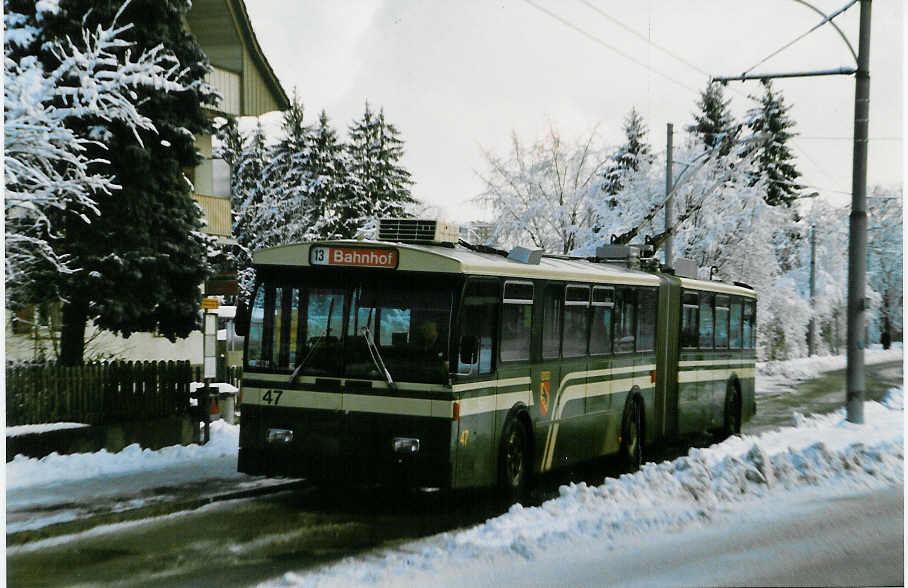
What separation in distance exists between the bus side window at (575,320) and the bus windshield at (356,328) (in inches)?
100

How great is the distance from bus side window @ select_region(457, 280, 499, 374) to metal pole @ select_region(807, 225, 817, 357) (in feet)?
101

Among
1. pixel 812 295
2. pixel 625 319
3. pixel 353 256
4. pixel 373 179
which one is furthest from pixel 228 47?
pixel 812 295

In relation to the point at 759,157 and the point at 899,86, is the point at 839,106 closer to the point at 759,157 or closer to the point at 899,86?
the point at 899,86

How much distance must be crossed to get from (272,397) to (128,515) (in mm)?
1696

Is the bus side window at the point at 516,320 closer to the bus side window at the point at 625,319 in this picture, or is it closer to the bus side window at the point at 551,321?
the bus side window at the point at 551,321

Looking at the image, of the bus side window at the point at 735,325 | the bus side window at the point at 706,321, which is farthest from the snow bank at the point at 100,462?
the bus side window at the point at 735,325

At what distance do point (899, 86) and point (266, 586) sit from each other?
11.2 m

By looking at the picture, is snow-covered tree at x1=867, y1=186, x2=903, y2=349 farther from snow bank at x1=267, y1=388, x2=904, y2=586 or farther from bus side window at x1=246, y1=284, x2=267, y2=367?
bus side window at x1=246, y1=284, x2=267, y2=367

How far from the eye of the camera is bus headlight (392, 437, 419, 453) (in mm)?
9680

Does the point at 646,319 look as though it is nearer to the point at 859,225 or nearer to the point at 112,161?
the point at 859,225

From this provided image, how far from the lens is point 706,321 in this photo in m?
16.8

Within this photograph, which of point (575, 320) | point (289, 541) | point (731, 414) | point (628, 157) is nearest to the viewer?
point (289, 541)

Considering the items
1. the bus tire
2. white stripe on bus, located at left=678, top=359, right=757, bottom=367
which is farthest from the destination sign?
the bus tire

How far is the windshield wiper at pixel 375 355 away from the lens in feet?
32.0
